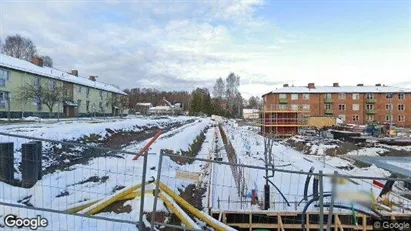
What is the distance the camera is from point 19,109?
127ft

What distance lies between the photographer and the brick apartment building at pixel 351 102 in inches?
2953

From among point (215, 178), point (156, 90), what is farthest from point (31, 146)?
point (156, 90)

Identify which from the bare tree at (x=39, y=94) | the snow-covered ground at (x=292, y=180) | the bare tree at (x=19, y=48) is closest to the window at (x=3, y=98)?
the bare tree at (x=39, y=94)

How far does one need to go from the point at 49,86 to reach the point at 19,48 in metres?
48.3

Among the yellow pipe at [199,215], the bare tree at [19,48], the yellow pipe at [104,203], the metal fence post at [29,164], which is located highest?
the bare tree at [19,48]

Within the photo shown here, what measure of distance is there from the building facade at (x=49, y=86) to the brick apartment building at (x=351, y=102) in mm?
33528

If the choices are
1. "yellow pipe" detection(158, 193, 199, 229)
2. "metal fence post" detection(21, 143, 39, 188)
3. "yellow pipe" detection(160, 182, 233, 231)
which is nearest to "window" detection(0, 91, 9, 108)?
"metal fence post" detection(21, 143, 39, 188)

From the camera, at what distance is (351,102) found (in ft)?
250

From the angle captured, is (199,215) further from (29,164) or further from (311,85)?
(311,85)

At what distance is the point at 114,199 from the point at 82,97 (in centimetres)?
5295

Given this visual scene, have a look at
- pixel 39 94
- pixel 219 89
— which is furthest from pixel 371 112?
pixel 39 94

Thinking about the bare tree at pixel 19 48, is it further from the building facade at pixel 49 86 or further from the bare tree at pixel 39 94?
the bare tree at pixel 39 94

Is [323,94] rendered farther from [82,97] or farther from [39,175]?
[39,175]

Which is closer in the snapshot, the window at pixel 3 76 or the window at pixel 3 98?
the window at pixel 3 98
